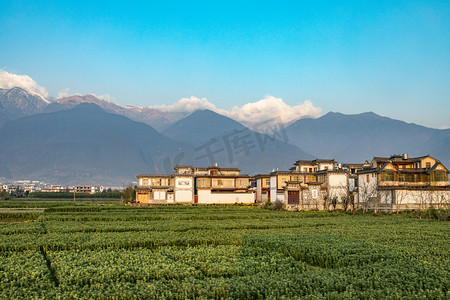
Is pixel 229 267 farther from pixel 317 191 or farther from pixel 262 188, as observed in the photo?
pixel 262 188

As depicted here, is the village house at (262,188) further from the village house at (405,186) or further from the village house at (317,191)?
the village house at (405,186)

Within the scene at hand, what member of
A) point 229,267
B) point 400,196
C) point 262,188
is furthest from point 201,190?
point 229,267

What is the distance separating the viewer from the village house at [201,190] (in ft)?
251

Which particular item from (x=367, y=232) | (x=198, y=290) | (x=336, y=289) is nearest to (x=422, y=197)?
(x=367, y=232)

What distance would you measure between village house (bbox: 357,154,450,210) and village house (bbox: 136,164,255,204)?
2590 cm

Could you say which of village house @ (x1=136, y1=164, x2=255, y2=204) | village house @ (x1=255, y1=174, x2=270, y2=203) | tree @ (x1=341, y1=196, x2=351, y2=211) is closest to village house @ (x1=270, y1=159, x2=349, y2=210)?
tree @ (x1=341, y1=196, x2=351, y2=211)

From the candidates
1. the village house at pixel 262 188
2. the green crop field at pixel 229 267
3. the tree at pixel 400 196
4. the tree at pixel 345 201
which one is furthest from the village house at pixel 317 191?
the green crop field at pixel 229 267

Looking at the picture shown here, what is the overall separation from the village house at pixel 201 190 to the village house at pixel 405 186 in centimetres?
2590

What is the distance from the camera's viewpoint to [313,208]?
203ft

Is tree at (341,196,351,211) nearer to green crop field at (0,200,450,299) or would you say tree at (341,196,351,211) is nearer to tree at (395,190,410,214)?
tree at (395,190,410,214)

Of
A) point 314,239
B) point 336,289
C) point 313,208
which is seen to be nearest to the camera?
point 336,289

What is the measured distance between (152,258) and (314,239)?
37.6 ft

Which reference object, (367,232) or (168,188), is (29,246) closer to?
(367,232)

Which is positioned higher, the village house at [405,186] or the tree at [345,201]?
the village house at [405,186]
